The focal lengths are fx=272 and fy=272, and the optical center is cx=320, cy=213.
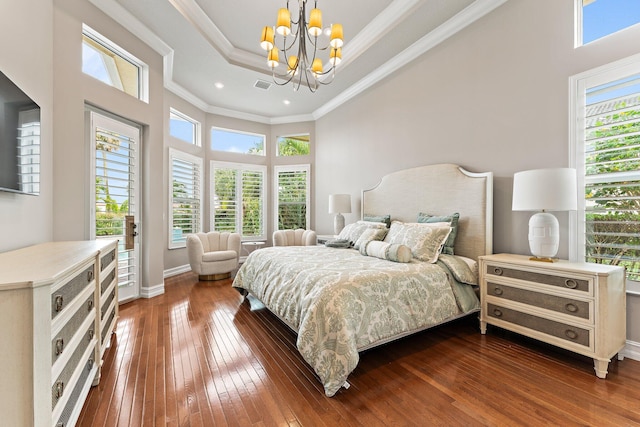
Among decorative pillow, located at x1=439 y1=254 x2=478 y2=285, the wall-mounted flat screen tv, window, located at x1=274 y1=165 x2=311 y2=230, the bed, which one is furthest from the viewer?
window, located at x1=274 y1=165 x2=311 y2=230

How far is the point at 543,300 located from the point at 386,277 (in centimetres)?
126

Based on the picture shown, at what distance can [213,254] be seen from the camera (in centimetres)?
456

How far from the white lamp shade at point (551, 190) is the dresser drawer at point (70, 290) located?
10.00 ft

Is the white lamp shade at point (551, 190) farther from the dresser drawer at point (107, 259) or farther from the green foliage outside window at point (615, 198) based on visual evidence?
the dresser drawer at point (107, 259)

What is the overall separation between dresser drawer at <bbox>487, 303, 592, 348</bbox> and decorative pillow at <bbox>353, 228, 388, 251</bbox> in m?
1.29

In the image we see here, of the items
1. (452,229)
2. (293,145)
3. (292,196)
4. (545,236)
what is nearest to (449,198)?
(452,229)

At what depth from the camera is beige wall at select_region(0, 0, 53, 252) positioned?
184 centimetres

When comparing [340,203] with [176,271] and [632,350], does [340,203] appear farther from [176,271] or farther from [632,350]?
[632,350]

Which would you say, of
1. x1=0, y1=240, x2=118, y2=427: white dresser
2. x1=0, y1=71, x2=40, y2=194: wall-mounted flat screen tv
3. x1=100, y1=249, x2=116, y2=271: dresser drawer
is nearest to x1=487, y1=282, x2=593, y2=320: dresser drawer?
x1=0, y1=240, x2=118, y2=427: white dresser

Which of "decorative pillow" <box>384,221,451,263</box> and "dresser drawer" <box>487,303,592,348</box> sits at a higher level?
"decorative pillow" <box>384,221,451,263</box>

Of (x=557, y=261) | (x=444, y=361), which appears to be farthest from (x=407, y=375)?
(x=557, y=261)

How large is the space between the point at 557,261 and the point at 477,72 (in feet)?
7.02

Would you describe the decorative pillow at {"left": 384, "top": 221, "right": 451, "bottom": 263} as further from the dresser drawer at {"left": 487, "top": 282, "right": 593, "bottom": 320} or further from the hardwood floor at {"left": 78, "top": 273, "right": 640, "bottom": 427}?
the hardwood floor at {"left": 78, "top": 273, "right": 640, "bottom": 427}

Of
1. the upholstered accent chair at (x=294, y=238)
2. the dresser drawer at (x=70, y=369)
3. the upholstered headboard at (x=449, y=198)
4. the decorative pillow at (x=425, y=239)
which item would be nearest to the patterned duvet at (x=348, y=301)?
the decorative pillow at (x=425, y=239)
